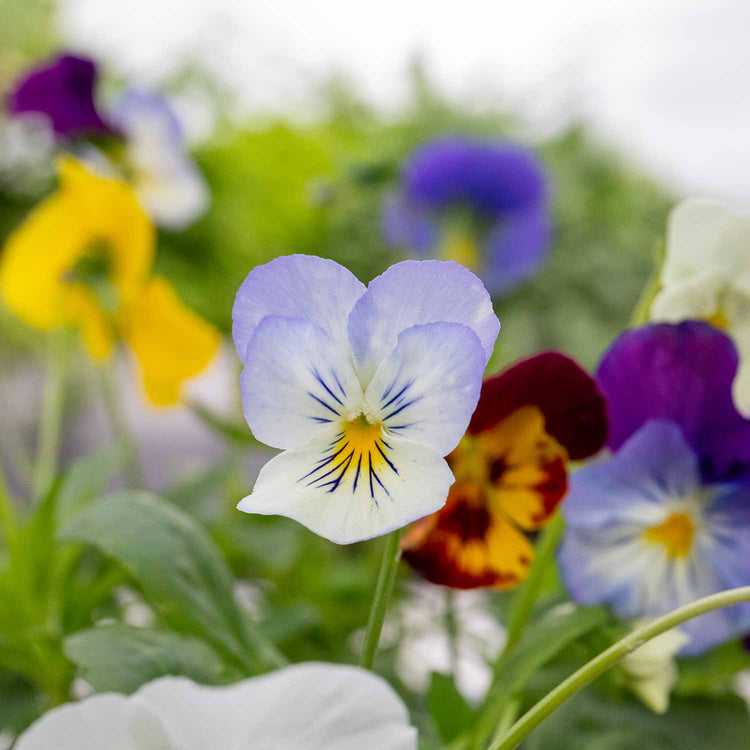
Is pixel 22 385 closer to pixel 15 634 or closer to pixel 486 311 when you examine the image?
pixel 15 634

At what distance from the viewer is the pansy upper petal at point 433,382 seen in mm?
154

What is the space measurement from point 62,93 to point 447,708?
377mm

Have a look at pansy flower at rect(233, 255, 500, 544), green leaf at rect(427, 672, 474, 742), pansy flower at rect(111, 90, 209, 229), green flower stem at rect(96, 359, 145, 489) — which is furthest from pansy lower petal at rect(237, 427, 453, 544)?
pansy flower at rect(111, 90, 209, 229)

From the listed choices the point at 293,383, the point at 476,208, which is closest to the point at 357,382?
the point at 293,383

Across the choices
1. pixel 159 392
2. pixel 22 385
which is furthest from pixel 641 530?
pixel 22 385

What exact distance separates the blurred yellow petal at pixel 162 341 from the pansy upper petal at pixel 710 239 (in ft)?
0.88

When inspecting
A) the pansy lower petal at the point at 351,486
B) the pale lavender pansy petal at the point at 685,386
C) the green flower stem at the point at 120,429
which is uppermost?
the green flower stem at the point at 120,429

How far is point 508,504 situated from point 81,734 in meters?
0.12

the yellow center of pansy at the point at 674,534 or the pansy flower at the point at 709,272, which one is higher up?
the pansy flower at the point at 709,272

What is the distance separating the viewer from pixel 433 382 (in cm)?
16

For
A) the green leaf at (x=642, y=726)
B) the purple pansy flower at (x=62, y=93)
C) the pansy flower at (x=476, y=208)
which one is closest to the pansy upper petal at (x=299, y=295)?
the green leaf at (x=642, y=726)

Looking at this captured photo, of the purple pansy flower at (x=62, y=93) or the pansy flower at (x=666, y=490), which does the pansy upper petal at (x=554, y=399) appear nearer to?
the pansy flower at (x=666, y=490)

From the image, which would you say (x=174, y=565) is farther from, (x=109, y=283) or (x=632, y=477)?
(x=109, y=283)

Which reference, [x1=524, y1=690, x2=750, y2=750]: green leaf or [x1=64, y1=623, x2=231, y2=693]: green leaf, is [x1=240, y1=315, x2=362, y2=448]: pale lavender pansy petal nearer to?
[x1=64, y1=623, x2=231, y2=693]: green leaf
